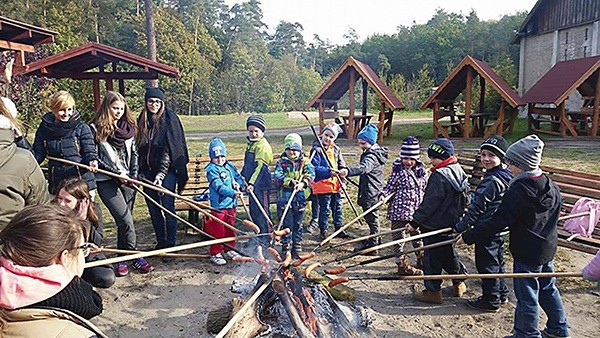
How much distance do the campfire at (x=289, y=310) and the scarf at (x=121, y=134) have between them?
227 cm

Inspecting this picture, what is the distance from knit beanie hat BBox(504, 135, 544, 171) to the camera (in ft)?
11.5

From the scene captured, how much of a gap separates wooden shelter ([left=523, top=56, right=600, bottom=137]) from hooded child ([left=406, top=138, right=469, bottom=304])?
13.3 meters

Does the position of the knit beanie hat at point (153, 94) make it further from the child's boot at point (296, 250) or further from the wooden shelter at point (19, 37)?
the wooden shelter at point (19, 37)

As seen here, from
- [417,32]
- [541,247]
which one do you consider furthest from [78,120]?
[417,32]

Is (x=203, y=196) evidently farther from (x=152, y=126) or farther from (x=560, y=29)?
(x=560, y=29)

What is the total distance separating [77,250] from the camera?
187 centimetres

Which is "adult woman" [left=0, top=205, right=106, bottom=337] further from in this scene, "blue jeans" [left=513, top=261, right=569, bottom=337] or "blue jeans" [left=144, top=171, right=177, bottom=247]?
"blue jeans" [left=144, top=171, right=177, bottom=247]

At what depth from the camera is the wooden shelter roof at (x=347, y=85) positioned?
51.9 feet

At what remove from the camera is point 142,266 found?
17.0ft

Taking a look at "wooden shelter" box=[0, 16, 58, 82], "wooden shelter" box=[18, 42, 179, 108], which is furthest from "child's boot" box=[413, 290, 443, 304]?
"wooden shelter" box=[0, 16, 58, 82]

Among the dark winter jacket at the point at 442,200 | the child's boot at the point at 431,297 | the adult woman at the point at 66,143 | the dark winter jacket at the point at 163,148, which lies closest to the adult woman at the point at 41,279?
the adult woman at the point at 66,143

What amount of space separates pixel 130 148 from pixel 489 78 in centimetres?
1359

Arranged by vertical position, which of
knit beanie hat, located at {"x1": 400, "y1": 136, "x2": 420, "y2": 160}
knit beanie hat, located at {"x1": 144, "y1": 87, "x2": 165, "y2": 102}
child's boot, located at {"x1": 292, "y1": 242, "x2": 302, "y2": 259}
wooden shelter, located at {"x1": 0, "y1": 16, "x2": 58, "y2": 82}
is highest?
wooden shelter, located at {"x1": 0, "y1": 16, "x2": 58, "y2": 82}

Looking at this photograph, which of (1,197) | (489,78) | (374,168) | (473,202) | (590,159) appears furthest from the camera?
(489,78)
